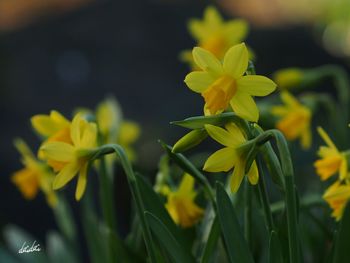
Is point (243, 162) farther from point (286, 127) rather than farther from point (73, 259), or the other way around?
point (73, 259)

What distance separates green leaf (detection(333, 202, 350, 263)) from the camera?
1076mm

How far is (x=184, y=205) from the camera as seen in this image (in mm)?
1249

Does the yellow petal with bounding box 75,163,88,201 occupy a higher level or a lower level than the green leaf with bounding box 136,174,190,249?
higher

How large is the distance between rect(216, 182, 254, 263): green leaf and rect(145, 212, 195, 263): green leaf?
8 centimetres

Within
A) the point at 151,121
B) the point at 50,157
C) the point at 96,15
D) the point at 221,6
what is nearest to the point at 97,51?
the point at 96,15

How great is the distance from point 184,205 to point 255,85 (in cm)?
30

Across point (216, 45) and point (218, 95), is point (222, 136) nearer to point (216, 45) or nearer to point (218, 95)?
point (218, 95)

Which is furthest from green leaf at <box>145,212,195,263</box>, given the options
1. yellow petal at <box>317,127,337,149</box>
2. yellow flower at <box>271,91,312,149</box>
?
yellow flower at <box>271,91,312,149</box>

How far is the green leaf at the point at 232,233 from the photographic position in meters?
1.05

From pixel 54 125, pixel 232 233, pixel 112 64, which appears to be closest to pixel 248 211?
pixel 232 233

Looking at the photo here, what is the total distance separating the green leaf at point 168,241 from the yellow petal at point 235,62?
22 centimetres

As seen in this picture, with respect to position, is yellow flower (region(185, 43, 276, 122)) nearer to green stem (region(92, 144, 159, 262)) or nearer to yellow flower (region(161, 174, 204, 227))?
green stem (region(92, 144, 159, 262))

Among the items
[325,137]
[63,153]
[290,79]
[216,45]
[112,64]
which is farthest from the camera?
[112,64]

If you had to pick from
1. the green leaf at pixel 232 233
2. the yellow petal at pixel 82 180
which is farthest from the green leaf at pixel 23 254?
the green leaf at pixel 232 233
